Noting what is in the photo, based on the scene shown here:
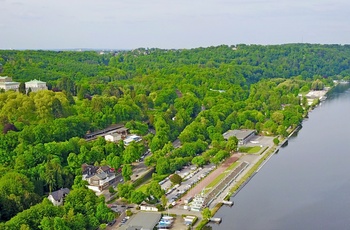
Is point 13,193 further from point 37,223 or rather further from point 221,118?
point 221,118

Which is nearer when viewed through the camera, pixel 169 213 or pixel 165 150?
pixel 169 213

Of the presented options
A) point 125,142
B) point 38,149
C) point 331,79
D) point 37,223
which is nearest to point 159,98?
point 125,142

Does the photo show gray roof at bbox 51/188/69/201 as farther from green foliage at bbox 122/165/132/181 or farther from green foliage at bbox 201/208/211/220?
green foliage at bbox 201/208/211/220

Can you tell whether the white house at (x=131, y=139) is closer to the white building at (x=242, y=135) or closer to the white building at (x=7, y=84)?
the white building at (x=242, y=135)

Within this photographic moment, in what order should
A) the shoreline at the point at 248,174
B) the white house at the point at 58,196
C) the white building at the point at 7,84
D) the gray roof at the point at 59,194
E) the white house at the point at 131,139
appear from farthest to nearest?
the white building at the point at 7,84, the white house at the point at 131,139, the shoreline at the point at 248,174, the gray roof at the point at 59,194, the white house at the point at 58,196

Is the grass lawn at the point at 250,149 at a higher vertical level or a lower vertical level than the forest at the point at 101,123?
lower

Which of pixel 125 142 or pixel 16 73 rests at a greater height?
pixel 16 73

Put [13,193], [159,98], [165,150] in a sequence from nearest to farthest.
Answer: [13,193]
[165,150]
[159,98]

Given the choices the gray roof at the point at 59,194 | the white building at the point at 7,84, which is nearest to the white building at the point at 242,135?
the gray roof at the point at 59,194
